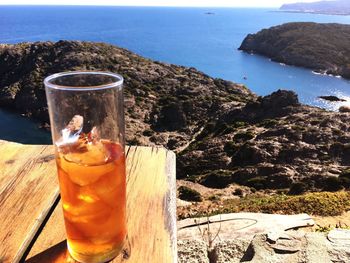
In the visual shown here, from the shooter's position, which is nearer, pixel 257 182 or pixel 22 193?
pixel 22 193

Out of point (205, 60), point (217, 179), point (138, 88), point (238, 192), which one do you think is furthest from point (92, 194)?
point (205, 60)

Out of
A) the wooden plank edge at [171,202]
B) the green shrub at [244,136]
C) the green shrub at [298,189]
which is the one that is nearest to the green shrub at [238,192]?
the green shrub at [298,189]

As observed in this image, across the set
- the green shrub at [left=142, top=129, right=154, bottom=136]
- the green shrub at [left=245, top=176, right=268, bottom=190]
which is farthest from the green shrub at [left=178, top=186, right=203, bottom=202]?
the green shrub at [left=142, top=129, right=154, bottom=136]

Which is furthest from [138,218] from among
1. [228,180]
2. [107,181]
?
[228,180]

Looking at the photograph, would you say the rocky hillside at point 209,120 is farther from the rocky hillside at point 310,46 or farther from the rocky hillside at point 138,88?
the rocky hillside at point 310,46

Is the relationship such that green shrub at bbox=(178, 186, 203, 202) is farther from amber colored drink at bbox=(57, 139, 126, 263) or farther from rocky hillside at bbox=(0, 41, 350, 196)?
amber colored drink at bbox=(57, 139, 126, 263)

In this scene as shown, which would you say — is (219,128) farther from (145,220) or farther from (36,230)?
(36,230)
